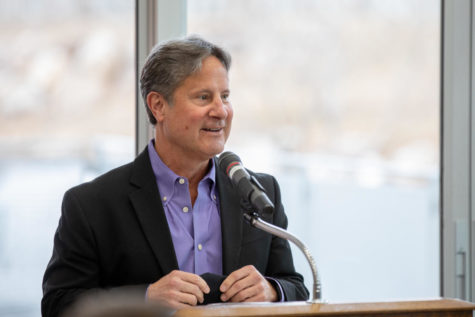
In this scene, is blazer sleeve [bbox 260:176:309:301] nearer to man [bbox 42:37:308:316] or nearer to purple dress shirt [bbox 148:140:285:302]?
man [bbox 42:37:308:316]

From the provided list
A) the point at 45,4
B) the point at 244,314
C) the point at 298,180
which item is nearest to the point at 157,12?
the point at 45,4

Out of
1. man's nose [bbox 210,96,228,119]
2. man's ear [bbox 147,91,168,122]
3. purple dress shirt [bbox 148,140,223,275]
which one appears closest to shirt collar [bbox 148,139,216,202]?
purple dress shirt [bbox 148,140,223,275]

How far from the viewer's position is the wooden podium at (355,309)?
162 cm

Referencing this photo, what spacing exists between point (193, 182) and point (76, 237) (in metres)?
0.45

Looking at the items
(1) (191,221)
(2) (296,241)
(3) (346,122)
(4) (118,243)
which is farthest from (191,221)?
(3) (346,122)

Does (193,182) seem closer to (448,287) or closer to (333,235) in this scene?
(333,235)

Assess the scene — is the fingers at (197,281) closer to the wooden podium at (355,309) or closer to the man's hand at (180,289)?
the man's hand at (180,289)

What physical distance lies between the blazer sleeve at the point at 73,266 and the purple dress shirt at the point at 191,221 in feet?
0.71

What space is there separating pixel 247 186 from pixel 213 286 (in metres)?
0.39

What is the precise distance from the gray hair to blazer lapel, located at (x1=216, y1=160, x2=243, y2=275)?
1.21ft

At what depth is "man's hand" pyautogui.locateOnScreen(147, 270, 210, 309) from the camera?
1.99m

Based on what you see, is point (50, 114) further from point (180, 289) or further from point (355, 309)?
point (355, 309)

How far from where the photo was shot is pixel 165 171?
236 centimetres

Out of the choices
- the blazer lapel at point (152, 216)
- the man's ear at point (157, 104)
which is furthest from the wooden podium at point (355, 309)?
the man's ear at point (157, 104)
